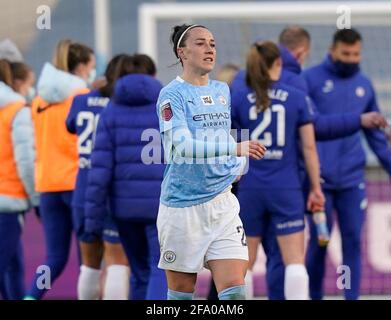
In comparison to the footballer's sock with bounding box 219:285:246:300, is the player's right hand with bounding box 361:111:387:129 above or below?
above

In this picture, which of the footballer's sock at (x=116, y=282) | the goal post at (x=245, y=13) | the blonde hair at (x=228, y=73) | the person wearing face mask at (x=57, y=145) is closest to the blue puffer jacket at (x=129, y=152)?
the footballer's sock at (x=116, y=282)

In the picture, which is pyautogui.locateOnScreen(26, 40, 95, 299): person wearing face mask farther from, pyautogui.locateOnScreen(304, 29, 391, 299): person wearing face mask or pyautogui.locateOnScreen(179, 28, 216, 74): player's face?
pyautogui.locateOnScreen(179, 28, 216, 74): player's face

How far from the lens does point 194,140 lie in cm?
619

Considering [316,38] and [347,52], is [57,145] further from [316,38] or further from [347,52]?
[316,38]

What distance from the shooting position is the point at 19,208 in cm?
942

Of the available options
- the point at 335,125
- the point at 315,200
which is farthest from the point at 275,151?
the point at 335,125

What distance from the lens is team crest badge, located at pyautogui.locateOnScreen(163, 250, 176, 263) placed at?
646 cm

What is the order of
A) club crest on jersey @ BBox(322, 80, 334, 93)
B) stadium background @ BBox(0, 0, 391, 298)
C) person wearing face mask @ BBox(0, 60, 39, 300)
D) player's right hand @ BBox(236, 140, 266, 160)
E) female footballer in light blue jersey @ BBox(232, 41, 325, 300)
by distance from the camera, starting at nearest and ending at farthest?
player's right hand @ BBox(236, 140, 266, 160), female footballer in light blue jersey @ BBox(232, 41, 325, 300), person wearing face mask @ BBox(0, 60, 39, 300), club crest on jersey @ BBox(322, 80, 334, 93), stadium background @ BBox(0, 0, 391, 298)

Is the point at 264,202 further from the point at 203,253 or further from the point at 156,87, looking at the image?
the point at 203,253

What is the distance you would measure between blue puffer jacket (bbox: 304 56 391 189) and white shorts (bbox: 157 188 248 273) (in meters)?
3.34

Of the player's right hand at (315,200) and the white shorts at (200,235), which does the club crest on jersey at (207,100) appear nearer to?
the white shorts at (200,235)

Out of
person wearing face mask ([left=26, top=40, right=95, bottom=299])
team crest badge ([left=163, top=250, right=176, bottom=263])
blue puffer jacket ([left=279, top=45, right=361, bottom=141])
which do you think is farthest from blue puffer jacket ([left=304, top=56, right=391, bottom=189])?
team crest badge ([left=163, top=250, right=176, bottom=263])
